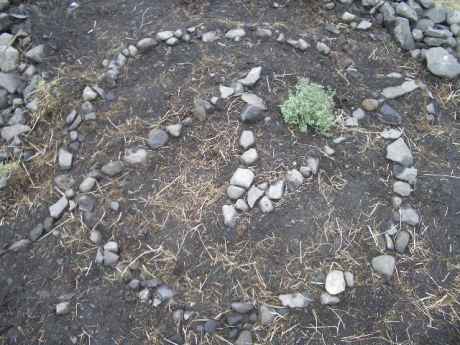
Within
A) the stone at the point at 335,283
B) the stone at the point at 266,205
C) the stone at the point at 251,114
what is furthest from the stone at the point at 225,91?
the stone at the point at 335,283

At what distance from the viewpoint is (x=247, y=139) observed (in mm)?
3180

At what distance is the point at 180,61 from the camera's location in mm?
3621

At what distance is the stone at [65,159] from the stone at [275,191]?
4.51ft

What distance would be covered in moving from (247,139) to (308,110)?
1.48 feet

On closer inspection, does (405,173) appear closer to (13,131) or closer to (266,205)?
(266,205)

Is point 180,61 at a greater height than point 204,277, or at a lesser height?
greater

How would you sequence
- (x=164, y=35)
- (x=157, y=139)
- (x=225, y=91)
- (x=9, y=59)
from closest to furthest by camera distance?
1. (x=157, y=139)
2. (x=225, y=91)
3. (x=164, y=35)
4. (x=9, y=59)

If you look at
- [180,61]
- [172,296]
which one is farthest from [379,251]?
[180,61]

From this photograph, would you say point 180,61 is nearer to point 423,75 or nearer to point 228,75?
point 228,75

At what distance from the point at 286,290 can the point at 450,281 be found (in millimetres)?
1002

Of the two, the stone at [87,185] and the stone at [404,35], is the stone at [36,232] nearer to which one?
the stone at [87,185]

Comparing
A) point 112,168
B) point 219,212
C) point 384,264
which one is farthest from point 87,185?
point 384,264

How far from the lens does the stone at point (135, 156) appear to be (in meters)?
3.18

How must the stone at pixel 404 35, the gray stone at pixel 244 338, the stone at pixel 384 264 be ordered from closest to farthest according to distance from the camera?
the gray stone at pixel 244 338, the stone at pixel 384 264, the stone at pixel 404 35
